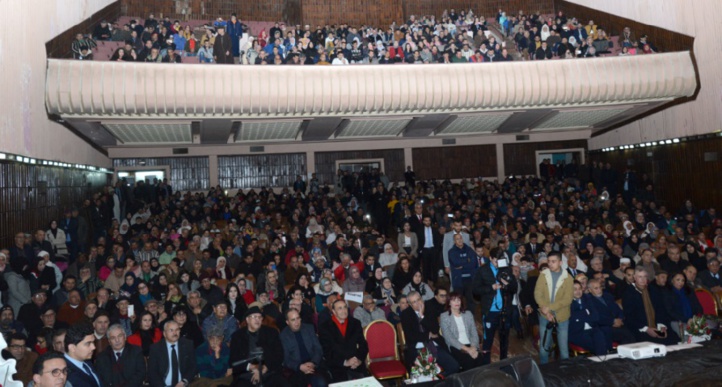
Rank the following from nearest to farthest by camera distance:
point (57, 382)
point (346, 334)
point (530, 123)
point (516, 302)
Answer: point (57, 382) < point (346, 334) < point (516, 302) < point (530, 123)

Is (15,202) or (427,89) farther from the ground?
(427,89)

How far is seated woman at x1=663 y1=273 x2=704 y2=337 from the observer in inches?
241

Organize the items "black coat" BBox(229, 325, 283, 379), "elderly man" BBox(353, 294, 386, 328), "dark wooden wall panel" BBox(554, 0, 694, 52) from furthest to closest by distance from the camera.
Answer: "dark wooden wall panel" BBox(554, 0, 694, 52)
"elderly man" BBox(353, 294, 386, 328)
"black coat" BBox(229, 325, 283, 379)

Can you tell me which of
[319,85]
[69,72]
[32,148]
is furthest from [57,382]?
[319,85]

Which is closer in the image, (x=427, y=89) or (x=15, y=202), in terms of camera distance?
(x=15, y=202)

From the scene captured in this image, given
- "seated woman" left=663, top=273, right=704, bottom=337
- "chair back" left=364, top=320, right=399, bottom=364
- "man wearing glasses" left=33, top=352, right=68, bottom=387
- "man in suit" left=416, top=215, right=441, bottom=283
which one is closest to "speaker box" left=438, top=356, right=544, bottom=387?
"man wearing glasses" left=33, top=352, right=68, bottom=387

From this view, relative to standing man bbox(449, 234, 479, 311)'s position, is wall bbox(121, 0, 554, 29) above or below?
above

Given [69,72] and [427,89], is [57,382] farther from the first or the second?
[427,89]

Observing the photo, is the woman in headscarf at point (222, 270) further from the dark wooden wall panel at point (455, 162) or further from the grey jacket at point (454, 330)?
the dark wooden wall panel at point (455, 162)

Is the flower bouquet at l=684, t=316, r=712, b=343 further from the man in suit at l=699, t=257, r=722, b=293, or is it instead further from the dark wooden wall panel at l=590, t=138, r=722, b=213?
the dark wooden wall panel at l=590, t=138, r=722, b=213

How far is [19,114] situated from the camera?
349 inches

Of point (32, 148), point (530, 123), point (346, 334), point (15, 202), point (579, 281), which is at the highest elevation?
point (530, 123)

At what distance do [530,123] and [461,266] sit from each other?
9972 mm

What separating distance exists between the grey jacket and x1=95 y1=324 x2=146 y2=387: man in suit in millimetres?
3186
